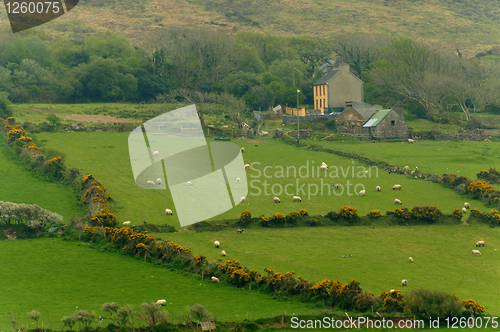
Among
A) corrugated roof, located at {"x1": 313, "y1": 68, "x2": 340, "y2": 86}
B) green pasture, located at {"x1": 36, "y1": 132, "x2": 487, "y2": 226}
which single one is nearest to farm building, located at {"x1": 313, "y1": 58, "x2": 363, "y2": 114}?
corrugated roof, located at {"x1": 313, "y1": 68, "x2": 340, "y2": 86}

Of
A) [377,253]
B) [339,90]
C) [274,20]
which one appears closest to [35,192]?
[377,253]

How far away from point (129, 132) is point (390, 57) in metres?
47.6

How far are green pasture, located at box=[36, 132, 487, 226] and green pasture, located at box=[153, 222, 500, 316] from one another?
3339mm

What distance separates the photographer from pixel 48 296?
90.7 feet

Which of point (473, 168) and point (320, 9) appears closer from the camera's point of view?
point (473, 168)

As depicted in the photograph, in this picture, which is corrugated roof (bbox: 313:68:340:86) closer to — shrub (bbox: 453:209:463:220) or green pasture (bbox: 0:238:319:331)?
shrub (bbox: 453:209:463:220)

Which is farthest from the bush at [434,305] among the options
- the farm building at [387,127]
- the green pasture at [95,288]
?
the farm building at [387,127]

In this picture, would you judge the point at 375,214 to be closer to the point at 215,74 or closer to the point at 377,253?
the point at 377,253

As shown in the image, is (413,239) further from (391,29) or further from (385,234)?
(391,29)

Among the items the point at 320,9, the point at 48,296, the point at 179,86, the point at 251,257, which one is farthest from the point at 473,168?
the point at 320,9

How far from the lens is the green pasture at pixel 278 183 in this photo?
41750 mm

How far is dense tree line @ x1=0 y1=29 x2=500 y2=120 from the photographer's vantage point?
84812 mm

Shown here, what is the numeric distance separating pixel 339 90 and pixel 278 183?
1487 inches

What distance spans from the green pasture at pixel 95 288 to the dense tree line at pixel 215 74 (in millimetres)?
42455
